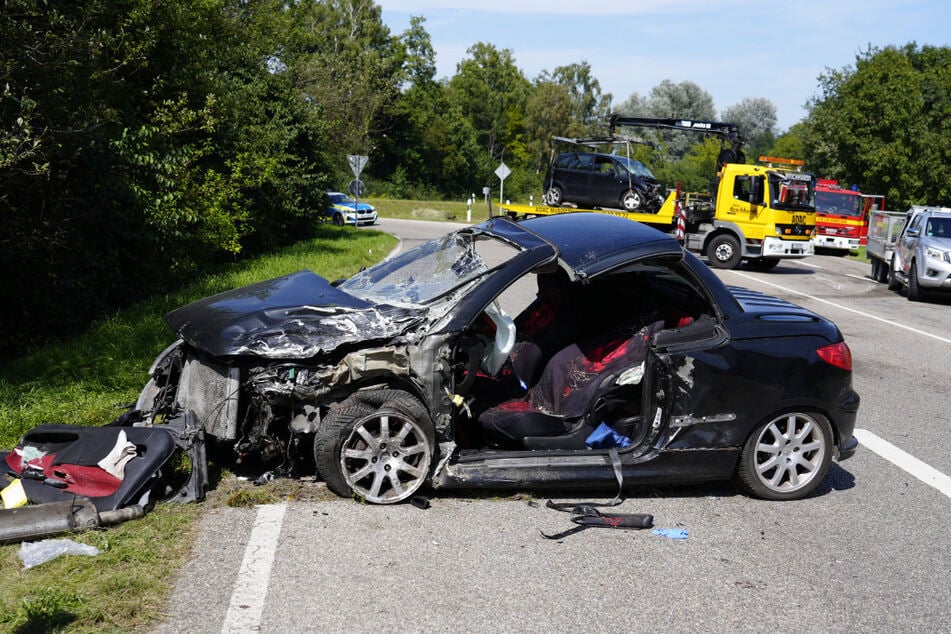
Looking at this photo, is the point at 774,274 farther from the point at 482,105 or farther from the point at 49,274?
the point at 482,105

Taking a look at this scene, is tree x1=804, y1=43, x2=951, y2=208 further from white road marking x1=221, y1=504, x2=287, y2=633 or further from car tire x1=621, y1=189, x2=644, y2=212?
white road marking x1=221, y1=504, x2=287, y2=633

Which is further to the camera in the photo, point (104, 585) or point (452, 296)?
point (452, 296)

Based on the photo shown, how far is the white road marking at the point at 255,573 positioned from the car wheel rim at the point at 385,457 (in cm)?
50

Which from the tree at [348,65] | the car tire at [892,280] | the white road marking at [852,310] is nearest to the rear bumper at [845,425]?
the white road marking at [852,310]

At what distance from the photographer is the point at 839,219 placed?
29.8 metres

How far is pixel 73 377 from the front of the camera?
310 inches

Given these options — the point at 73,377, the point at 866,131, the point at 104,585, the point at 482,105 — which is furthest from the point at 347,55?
the point at 104,585

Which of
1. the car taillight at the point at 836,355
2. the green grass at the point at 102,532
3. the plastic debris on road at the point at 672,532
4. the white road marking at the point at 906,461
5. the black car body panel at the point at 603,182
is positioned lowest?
the white road marking at the point at 906,461

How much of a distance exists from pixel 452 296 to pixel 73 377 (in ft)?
14.7

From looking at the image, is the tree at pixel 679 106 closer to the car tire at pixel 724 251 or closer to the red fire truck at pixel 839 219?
the red fire truck at pixel 839 219

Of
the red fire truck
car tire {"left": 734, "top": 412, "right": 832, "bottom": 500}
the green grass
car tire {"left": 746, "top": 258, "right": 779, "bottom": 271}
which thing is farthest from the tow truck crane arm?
car tire {"left": 734, "top": 412, "right": 832, "bottom": 500}

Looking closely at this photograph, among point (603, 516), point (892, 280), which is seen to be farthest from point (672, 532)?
point (892, 280)

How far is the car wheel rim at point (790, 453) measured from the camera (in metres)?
5.46

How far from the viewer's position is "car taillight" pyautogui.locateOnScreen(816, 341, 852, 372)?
18.0 ft
